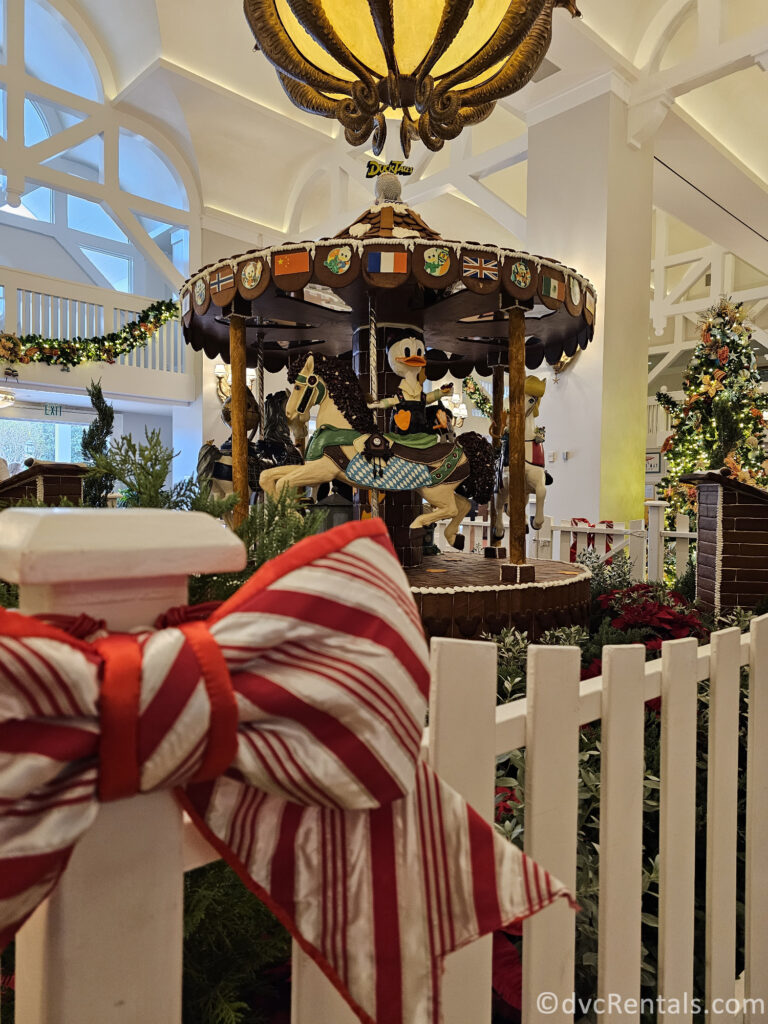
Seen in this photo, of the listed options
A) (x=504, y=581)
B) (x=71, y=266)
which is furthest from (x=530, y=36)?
(x=71, y=266)

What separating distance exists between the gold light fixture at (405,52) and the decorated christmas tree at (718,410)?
16.3ft

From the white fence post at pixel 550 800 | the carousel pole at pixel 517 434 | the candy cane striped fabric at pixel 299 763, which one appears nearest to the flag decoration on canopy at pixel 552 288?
the carousel pole at pixel 517 434

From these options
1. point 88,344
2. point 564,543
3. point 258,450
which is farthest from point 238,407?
point 88,344

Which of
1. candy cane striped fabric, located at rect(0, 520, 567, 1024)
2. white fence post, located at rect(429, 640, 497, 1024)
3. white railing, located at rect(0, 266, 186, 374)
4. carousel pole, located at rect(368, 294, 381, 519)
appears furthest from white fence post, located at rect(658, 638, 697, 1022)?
white railing, located at rect(0, 266, 186, 374)

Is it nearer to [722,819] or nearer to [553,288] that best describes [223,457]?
[553,288]

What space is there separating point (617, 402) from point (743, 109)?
428 centimetres

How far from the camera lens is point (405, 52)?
2.54 meters

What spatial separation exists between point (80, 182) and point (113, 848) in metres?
9.51

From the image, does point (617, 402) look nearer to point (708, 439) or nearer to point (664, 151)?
point (708, 439)

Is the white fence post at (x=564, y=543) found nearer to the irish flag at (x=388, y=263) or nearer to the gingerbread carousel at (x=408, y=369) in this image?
the gingerbread carousel at (x=408, y=369)

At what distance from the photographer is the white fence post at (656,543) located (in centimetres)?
462

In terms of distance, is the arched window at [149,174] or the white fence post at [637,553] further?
the arched window at [149,174]

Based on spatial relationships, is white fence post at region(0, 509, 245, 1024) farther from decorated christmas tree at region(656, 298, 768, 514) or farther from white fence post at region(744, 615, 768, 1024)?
decorated christmas tree at region(656, 298, 768, 514)

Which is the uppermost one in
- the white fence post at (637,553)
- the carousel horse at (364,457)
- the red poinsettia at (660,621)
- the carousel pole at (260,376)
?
the carousel pole at (260,376)
